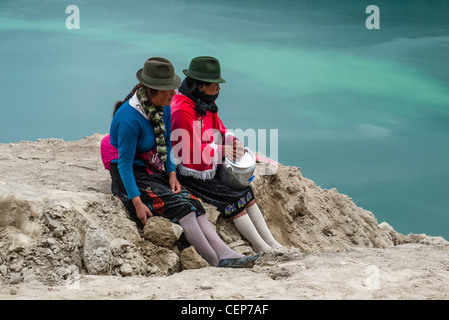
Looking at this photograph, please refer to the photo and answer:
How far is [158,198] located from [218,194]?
2.65ft

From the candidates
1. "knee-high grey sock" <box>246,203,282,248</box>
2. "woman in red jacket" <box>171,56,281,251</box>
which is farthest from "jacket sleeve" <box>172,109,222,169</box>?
"knee-high grey sock" <box>246,203,282,248</box>

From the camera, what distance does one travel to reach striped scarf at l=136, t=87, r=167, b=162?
5992 millimetres

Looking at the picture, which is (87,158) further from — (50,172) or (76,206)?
(76,206)

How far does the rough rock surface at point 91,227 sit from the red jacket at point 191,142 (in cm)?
47

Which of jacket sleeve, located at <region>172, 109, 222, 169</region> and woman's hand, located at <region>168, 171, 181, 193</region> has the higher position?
jacket sleeve, located at <region>172, 109, 222, 169</region>

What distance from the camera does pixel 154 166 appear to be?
6324 millimetres

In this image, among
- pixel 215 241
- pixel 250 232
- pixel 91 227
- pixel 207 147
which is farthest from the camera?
pixel 250 232

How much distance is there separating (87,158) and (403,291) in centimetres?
494

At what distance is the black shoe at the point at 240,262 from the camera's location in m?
5.80
